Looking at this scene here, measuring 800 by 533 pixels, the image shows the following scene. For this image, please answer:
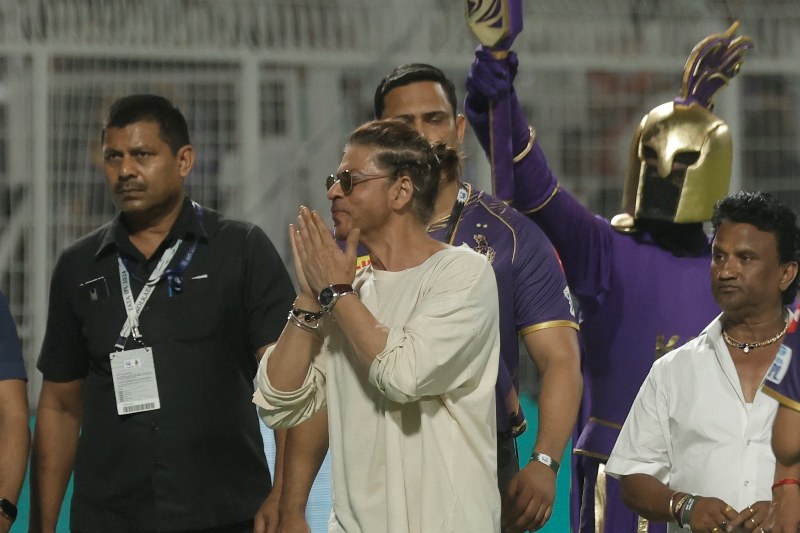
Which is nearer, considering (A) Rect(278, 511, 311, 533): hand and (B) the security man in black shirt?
(A) Rect(278, 511, 311, 533): hand

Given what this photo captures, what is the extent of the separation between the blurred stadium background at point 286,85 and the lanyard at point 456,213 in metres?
6.17

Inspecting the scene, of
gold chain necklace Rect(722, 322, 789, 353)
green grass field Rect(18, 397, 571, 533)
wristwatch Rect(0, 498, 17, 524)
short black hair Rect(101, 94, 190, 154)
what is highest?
short black hair Rect(101, 94, 190, 154)

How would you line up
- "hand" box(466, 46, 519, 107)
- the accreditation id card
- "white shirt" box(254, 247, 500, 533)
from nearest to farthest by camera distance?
"white shirt" box(254, 247, 500, 533)
the accreditation id card
"hand" box(466, 46, 519, 107)

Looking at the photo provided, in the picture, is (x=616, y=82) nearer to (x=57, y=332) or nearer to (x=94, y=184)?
(x=94, y=184)

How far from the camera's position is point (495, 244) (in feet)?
13.2

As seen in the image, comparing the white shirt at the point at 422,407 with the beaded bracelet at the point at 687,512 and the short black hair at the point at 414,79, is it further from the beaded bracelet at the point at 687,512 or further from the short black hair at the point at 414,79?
the short black hair at the point at 414,79

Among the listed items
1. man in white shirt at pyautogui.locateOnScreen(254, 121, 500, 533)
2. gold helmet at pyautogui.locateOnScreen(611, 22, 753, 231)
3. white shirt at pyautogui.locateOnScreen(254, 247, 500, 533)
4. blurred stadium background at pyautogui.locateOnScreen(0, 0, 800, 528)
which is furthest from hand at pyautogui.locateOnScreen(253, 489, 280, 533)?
blurred stadium background at pyautogui.locateOnScreen(0, 0, 800, 528)

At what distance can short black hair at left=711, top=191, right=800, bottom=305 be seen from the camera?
3699mm

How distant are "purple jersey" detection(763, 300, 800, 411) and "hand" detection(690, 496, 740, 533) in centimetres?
30

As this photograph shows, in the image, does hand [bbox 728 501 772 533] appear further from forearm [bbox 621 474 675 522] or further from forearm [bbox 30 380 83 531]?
forearm [bbox 30 380 83 531]

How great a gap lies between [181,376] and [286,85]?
21.4 ft

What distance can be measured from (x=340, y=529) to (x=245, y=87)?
24.2 feet

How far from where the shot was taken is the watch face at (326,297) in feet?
10.6

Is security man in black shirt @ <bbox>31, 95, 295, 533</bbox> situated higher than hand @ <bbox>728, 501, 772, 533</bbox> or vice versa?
security man in black shirt @ <bbox>31, 95, 295, 533</bbox>
